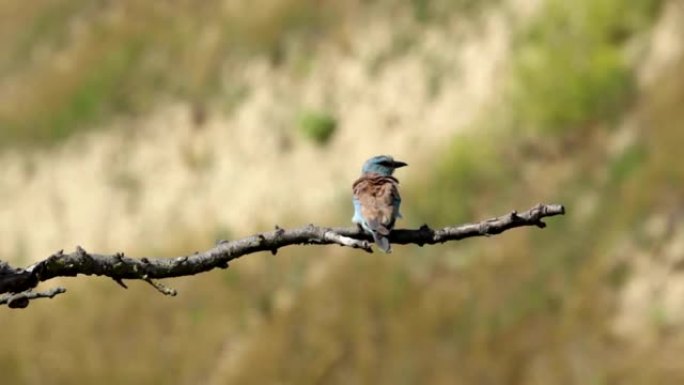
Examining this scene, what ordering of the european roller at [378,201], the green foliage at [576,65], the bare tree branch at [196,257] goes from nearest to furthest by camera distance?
the bare tree branch at [196,257], the european roller at [378,201], the green foliage at [576,65]

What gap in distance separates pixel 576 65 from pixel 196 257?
59.9ft

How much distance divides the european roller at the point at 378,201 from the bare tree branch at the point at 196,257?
4.17ft

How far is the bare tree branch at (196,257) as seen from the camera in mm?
6789

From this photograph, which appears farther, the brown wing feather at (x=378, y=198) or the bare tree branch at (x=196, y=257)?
the brown wing feather at (x=378, y=198)

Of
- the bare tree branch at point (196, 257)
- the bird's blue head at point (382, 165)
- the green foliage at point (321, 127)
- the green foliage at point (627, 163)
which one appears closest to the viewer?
the bare tree branch at point (196, 257)

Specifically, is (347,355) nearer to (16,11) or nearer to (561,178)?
(561,178)

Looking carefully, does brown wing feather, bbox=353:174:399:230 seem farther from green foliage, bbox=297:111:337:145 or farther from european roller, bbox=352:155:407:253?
green foliage, bbox=297:111:337:145

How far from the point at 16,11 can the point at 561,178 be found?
14645 millimetres

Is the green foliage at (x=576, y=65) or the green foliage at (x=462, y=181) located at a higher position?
the green foliage at (x=576, y=65)

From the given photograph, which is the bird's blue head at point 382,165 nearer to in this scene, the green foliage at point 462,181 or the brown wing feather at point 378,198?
the brown wing feather at point 378,198

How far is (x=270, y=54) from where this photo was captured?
2917 cm

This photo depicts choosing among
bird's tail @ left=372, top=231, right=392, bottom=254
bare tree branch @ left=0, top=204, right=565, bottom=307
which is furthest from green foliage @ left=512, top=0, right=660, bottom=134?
bare tree branch @ left=0, top=204, right=565, bottom=307

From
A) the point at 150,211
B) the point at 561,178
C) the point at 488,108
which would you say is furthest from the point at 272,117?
the point at 561,178

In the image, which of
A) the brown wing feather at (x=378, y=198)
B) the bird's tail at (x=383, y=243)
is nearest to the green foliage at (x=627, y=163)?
the brown wing feather at (x=378, y=198)
